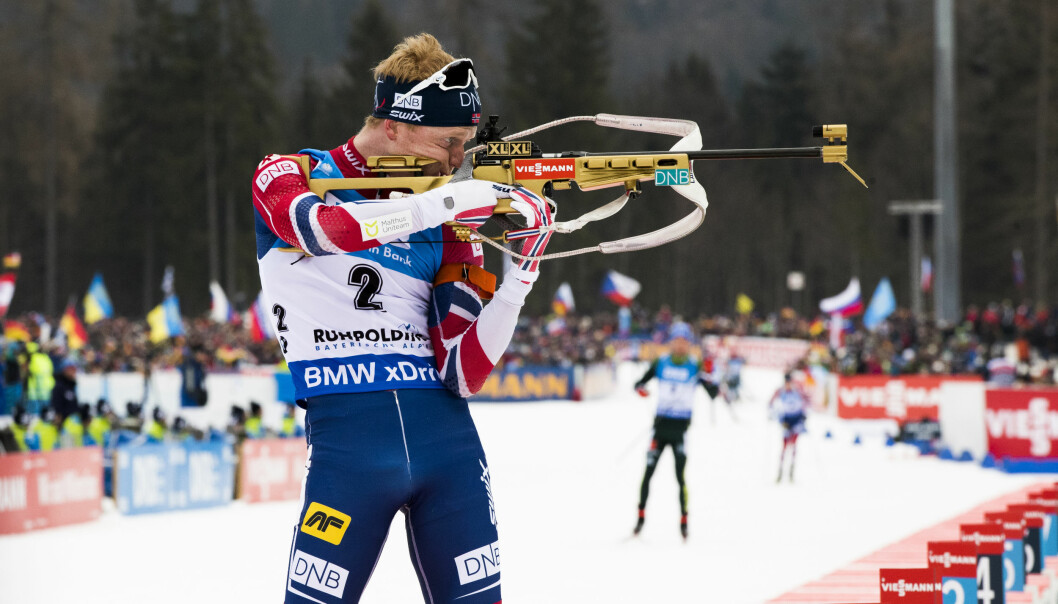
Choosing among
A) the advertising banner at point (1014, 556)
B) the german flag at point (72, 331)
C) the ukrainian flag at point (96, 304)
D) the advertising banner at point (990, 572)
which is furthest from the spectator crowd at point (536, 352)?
the advertising banner at point (990, 572)

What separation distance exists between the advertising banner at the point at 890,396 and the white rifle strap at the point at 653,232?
22.9m

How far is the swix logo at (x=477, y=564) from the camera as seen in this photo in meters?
2.94

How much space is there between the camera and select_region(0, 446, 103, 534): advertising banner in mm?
12383

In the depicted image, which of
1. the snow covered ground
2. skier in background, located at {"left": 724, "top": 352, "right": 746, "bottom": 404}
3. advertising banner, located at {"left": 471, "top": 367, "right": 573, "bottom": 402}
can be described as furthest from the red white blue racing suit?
advertising banner, located at {"left": 471, "top": 367, "right": 573, "bottom": 402}

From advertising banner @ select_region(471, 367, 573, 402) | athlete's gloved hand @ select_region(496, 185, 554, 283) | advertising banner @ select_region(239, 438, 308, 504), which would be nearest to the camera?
athlete's gloved hand @ select_region(496, 185, 554, 283)

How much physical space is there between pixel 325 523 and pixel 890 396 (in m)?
25.6

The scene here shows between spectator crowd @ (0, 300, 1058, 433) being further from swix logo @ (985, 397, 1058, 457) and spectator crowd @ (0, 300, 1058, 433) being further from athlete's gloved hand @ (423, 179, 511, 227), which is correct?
athlete's gloved hand @ (423, 179, 511, 227)

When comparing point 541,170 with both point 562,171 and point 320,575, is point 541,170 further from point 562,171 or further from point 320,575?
point 320,575

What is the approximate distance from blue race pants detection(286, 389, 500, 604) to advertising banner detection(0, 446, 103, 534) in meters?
10.3

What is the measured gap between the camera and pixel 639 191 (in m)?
3.19

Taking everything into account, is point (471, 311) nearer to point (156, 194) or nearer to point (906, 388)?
point (906, 388)

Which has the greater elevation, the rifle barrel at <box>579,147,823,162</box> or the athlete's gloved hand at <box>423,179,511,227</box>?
the rifle barrel at <box>579,147,823,162</box>

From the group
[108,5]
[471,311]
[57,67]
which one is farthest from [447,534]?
[108,5]

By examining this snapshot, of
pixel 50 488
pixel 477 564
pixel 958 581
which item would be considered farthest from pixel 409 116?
pixel 50 488
